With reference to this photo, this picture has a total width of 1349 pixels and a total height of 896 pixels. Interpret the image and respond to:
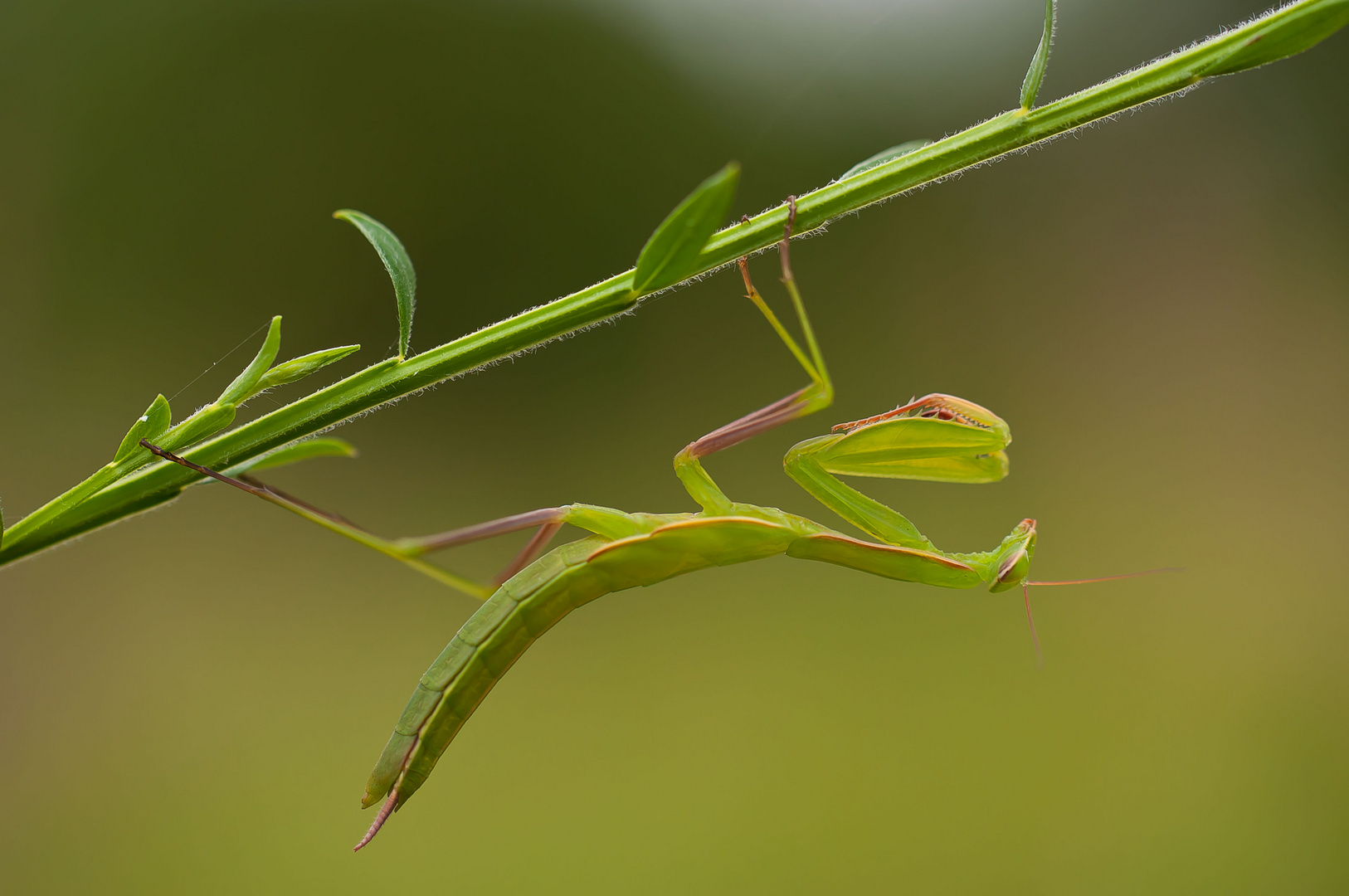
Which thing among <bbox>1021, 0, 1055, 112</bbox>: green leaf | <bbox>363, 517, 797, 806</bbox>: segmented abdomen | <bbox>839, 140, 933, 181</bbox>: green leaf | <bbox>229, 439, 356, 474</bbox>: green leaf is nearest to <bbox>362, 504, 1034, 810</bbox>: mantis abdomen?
<bbox>363, 517, 797, 806</bbox>: segmented abdomen

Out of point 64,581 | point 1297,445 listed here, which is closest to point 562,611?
point 64,581

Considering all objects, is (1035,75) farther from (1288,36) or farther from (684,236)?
(684,236)

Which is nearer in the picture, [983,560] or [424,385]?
[424,385]

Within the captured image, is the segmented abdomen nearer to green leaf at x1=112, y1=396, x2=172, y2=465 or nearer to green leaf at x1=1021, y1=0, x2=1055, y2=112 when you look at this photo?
green leaf at x1=112, y1=396, x2=172, y2=465

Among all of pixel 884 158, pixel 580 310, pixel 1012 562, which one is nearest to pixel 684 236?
pixel 580 310

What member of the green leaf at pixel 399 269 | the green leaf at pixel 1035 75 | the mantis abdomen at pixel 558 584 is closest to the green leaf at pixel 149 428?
the green leaf at pixel 399 269

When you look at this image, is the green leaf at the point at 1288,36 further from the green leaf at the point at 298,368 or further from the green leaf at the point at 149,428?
the green leaf at the point at 149,428

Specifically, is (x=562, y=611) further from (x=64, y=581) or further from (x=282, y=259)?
(x=64, y=581)
